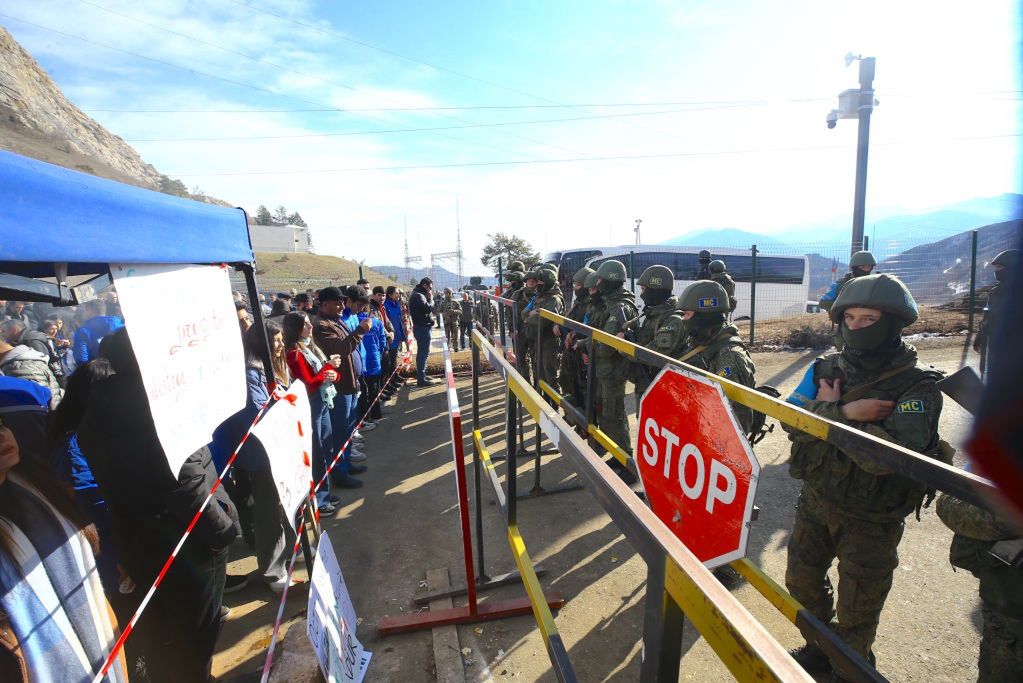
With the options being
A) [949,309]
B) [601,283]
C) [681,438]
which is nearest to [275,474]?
[681,438]

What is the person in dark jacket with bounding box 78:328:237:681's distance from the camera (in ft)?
6.72

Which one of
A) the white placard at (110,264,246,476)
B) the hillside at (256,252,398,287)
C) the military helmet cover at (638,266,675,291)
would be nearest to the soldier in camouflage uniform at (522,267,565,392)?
the military helmet cover at (638,266,675,291)

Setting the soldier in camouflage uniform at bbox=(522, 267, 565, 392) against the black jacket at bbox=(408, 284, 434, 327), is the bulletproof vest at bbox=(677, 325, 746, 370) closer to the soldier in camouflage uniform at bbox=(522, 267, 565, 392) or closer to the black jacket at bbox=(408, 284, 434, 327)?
the soldier in camouflage uniform at bbox=(522, 267, 565, 392)

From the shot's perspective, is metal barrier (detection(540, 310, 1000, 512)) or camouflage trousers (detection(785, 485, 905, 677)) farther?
camouflage trousers (detection(785, 485, 905, 677))

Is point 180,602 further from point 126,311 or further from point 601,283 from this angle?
point 601,283

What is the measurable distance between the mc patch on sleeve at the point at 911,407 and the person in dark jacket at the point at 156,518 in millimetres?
2920

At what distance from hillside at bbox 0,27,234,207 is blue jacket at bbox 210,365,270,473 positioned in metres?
34.9

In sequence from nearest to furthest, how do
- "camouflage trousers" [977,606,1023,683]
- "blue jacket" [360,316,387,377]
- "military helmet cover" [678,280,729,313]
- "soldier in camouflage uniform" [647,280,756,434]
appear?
"camouflage trousers" [977,606,1023,683] < "soldier in camouflage uniform" [647,280,756,434] < "military helmet cover" [678,280,729,313] < "blue jacket" [360,316,387,377]

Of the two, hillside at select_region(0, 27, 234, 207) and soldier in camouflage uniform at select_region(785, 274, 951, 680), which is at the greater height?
hillside at select_region(0, 27, 234, 207)

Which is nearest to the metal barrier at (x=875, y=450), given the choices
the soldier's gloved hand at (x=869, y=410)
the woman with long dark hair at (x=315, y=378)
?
the soldier's gloved hand at (x=869, y=410)

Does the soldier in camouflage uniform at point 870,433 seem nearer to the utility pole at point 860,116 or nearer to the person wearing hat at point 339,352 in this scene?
the person wearing hat at point 339,352

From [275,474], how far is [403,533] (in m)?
1.94

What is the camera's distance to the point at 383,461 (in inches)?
217

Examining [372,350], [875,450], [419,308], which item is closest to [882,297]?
[875,450]
